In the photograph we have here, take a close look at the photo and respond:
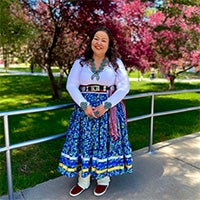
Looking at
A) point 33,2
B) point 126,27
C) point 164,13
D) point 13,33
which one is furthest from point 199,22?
point 13,33

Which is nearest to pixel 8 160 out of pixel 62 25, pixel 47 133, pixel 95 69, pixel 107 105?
pixel 107 105

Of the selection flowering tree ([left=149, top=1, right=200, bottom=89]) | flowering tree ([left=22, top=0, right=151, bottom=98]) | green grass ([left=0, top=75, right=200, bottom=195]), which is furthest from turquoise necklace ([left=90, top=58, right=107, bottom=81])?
flowering tree ([left=149, top=1, right=200, bottom=89])

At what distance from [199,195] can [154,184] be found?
392 mm

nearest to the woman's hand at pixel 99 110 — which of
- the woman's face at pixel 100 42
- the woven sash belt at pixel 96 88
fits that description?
the woven sash belt at pixel 96 88

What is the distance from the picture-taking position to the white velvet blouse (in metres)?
2.21

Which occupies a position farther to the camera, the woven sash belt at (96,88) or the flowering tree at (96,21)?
the flowering tree at (96,21)

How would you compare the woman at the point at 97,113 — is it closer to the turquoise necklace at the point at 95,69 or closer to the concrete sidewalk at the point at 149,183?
the turquoise necklace at the point at 95,69

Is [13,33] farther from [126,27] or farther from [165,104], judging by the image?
[165,104]

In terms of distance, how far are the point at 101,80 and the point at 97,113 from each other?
269 millimetres

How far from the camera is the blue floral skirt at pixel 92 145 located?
7.36 ft

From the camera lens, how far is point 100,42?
7.26ft

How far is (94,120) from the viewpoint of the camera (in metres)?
2.23

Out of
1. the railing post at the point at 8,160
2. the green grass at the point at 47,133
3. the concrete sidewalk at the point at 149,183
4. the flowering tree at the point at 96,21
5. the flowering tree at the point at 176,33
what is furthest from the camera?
the flowering tree at the point at 176,33

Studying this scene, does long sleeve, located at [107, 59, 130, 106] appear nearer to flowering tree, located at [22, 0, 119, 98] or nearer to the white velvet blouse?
the white velvet blouse
